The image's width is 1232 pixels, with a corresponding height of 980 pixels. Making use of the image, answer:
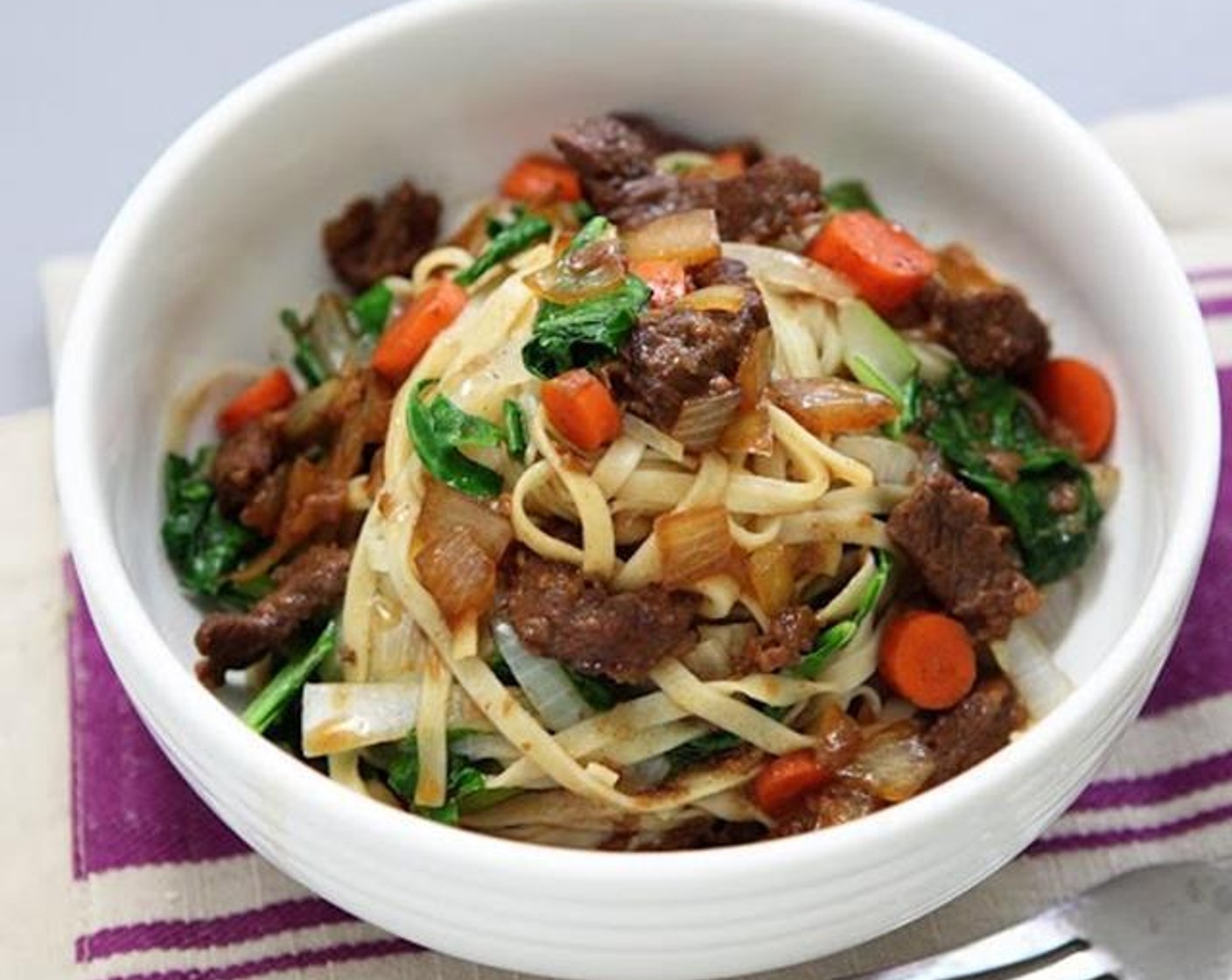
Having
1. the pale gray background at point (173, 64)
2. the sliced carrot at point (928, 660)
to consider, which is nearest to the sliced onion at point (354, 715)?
the sliced carrot at point (928, 660)

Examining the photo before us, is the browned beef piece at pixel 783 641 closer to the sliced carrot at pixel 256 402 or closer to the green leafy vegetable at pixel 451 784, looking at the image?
the green leafy vegetable at pixel 451 784

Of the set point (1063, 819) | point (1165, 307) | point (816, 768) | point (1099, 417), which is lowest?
point (1063, 819)

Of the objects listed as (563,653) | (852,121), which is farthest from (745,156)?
(563,653)

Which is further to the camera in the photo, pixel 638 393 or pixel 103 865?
pixel 103 865

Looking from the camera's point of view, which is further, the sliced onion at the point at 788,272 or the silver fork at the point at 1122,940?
the sliced onion at the point at 788,272

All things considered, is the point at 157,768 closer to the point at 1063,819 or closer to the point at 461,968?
the point at 461,968
